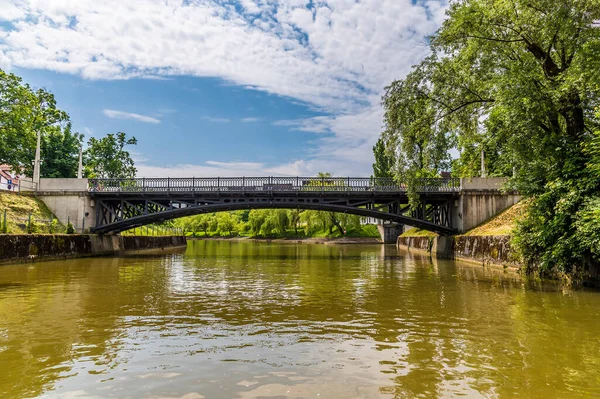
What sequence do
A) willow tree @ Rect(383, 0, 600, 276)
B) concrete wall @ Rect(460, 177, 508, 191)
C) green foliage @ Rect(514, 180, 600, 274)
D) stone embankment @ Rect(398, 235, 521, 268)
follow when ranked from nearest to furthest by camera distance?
green foliage @ Rect(514, 180, 600, 274) < willow tree @ Rect(383, 0, 600, 276) < stone embankment @ Rect(398, 235, 521, 268) < concrete wall @ Rect(460, 177, 508, 191)

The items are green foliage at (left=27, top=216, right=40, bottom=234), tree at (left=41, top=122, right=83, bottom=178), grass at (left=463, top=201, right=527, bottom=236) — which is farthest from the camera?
tree at (left=41, top=122, right=83, bottom=178)

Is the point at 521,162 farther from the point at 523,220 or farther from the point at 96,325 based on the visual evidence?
the point at 96,325

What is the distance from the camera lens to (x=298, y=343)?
7.26m

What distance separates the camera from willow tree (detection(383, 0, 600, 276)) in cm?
1512

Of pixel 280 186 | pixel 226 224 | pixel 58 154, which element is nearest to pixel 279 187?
pixel 280 186

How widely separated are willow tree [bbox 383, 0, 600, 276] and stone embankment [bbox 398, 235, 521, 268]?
14.4ft

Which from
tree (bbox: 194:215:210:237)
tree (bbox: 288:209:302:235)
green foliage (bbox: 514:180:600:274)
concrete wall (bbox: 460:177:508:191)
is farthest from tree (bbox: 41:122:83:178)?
green foliage (bbox: 514:180:600:274)

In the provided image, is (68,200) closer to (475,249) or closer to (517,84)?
(475,249)

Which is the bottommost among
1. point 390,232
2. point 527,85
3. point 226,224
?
point 390,232

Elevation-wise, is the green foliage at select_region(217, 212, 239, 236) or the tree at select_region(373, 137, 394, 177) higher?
the tree at select_region(373, 137, 394, 177)

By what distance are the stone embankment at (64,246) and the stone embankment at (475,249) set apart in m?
26.1

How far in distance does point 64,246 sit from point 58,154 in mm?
29521

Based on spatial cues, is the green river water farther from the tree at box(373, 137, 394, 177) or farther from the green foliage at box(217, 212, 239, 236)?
the green foliage at box(217, 212, 239, 236)

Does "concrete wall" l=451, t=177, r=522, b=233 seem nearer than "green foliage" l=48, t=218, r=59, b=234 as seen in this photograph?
No
